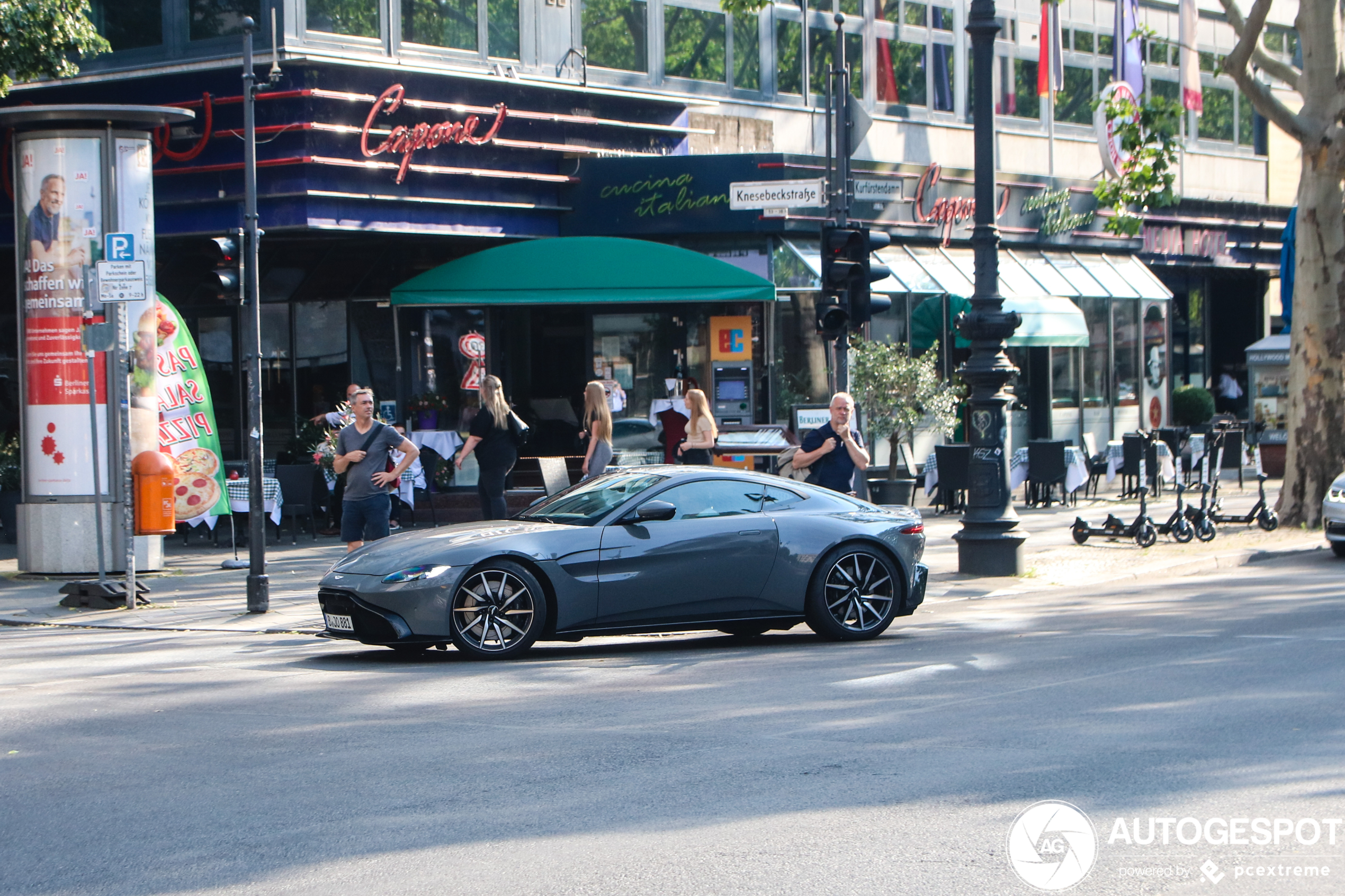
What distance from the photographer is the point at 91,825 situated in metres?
5.95

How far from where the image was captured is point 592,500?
11062mm

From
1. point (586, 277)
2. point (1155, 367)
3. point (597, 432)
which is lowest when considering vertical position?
point (597, 432)

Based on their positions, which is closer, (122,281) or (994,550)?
(122,281)

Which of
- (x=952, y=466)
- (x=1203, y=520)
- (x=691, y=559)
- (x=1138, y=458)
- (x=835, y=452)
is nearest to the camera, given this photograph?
(x=691, y=559)

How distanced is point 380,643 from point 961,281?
16832mm

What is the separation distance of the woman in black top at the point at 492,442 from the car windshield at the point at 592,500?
366cm

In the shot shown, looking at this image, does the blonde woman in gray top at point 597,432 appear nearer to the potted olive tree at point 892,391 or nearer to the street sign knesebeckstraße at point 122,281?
the street sign knesebeckstraße at point 122,281

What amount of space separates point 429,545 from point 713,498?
2107mm

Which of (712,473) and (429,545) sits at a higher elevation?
(712,473)

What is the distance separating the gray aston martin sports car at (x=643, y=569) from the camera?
10.1m

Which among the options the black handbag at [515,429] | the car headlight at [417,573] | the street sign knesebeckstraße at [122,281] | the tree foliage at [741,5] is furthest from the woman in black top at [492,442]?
the tree foliage at [741,5]

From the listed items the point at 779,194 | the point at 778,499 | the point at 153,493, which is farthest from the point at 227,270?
the point at 778,499

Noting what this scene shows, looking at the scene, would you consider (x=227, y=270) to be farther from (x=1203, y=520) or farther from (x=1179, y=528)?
(x=1203, y=520)

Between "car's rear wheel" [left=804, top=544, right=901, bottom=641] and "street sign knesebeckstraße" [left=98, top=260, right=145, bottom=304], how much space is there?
6907mm
